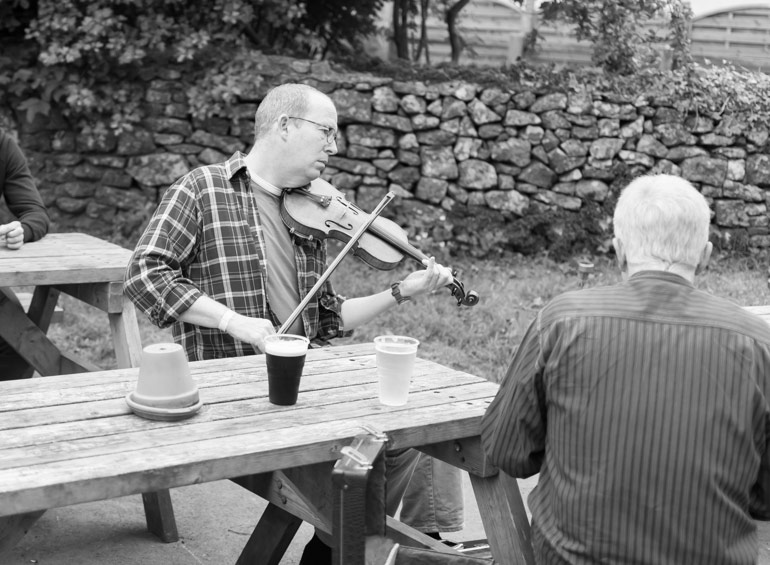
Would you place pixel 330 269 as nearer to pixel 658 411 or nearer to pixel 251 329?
pixel 251 329

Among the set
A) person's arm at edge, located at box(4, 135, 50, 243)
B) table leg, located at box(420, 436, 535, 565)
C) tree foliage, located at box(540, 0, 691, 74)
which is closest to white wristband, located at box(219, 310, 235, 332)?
table leg, located at box(420, 436, 535, 565)

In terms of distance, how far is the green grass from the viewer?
16.3ft

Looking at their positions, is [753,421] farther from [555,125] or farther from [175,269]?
[555,125]

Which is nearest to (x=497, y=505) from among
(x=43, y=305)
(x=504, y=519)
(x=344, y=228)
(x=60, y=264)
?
(x=504, y=519)

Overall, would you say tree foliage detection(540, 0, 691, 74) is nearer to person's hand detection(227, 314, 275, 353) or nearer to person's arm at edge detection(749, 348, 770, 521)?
person's hand detection(227, 314, 275, 353)

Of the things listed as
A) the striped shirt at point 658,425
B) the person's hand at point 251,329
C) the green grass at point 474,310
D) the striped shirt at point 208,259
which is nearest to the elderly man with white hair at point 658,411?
the striped shirt at point 658,425

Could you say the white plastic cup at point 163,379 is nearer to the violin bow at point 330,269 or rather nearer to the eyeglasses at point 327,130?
the violin bow at point 330,269

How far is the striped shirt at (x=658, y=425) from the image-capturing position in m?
1.46

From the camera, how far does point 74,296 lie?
3307 mm

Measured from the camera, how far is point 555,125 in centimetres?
707

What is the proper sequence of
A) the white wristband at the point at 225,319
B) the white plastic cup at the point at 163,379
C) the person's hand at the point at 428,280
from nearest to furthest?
the white plastic cup at the point at 163,379 < the white wristband at the point at 225,319 < the person's hand at the point at 428,280

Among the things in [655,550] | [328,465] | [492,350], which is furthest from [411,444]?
[492,350]

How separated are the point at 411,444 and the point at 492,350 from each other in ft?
10.9

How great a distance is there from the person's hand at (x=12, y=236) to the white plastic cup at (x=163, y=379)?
182 centimetres
